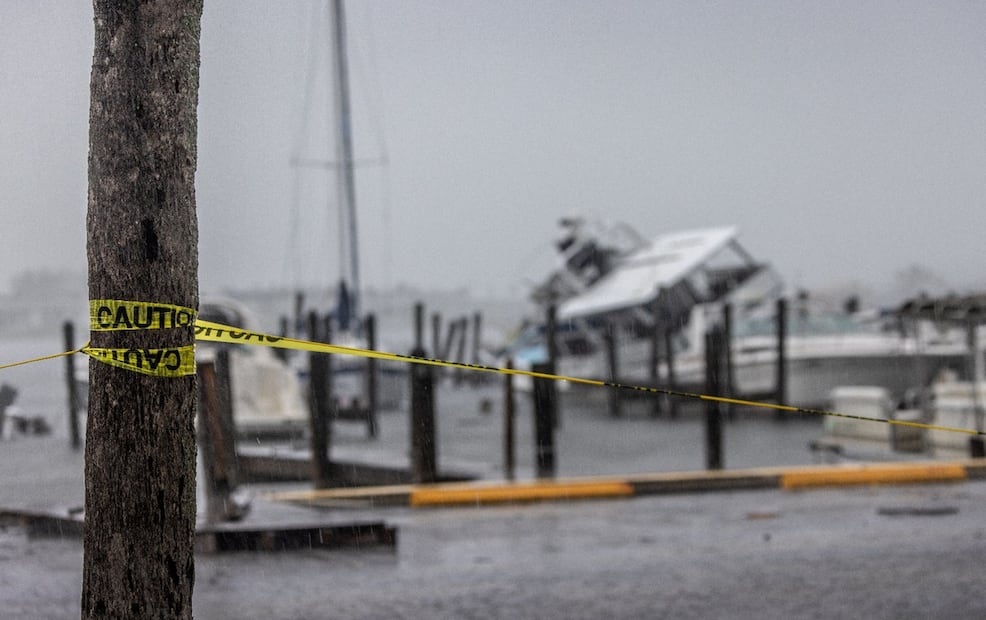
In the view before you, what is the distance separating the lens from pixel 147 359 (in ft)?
13.1

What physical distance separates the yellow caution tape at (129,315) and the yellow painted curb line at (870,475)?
9.95 meters

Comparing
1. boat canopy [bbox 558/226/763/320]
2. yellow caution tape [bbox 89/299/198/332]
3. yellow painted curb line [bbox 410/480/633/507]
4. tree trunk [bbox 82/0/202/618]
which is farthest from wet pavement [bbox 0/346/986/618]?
boat canopy [bbox 558/226/763/320]

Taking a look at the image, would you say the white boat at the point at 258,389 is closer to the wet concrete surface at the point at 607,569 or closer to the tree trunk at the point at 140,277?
the wet concrete surface at the point at 607,569

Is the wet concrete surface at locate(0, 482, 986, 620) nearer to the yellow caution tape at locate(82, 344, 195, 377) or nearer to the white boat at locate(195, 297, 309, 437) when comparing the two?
the yellow caution tape at locate(82, 344, 195, 377)

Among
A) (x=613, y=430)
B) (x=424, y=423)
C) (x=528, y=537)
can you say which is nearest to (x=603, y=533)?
(x=528, y=537)

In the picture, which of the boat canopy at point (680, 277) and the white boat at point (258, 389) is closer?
the white boat at point (258, 389)

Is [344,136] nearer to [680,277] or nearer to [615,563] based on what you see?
[680,277]

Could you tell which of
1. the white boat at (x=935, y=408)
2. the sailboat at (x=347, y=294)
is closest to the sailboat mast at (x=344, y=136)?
the sailboat at (x=347, y=294)

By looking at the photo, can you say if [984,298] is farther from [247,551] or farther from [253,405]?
[253,405]

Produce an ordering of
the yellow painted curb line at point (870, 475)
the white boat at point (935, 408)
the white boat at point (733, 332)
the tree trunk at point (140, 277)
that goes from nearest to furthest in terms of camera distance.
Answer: the tree trunk at point (140, 277), the yellow painted curb line at point (870, 475), the white boat at point (935, 408), the white boat at point (733, 332)

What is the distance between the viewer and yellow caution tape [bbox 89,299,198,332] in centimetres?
394

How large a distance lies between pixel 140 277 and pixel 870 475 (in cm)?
1066

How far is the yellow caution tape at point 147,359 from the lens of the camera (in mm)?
3967

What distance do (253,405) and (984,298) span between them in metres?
14.2
